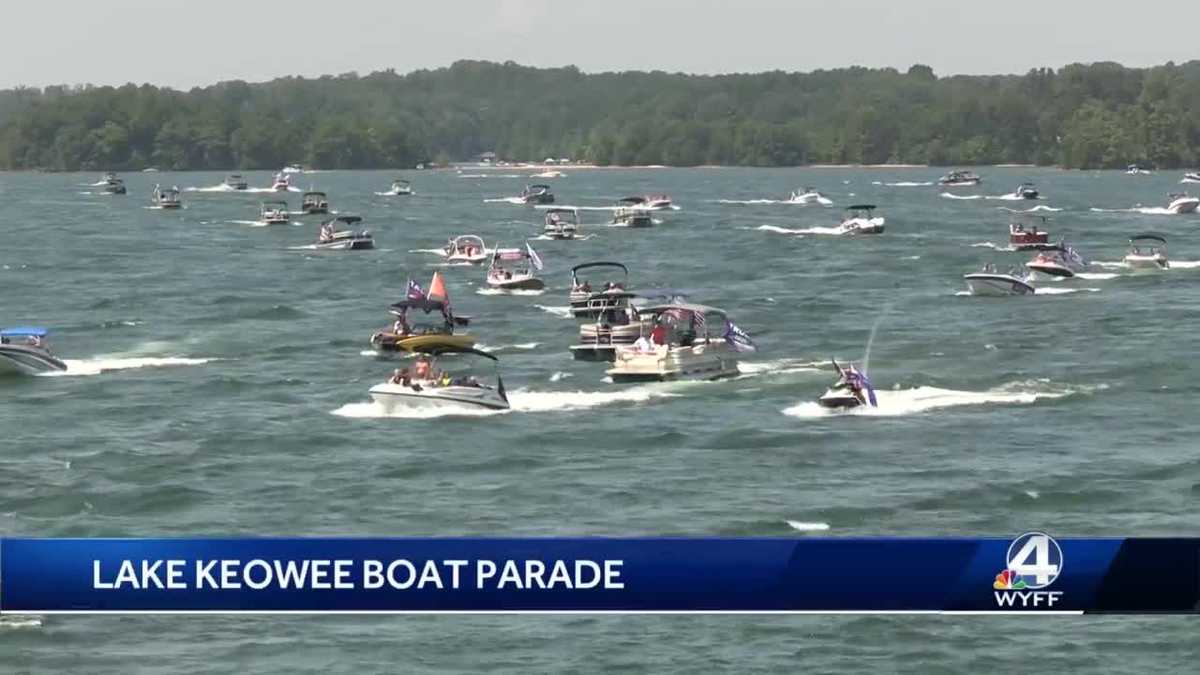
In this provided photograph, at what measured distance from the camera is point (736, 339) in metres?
81.7

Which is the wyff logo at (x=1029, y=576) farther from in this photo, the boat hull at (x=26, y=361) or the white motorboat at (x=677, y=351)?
the boat hull at (x=26, y=361)

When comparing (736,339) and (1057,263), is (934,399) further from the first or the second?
(1057,263)

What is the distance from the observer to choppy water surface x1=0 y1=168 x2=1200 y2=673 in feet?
142

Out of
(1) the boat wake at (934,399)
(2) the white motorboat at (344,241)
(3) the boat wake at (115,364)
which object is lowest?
(2) the white motorboat at (344,241)

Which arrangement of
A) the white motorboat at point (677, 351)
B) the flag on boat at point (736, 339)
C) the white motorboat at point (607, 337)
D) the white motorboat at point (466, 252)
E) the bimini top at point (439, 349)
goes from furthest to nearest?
1. the white motorboat at point (466, 252)
2. the white motorboat at point (607, 337)
3. the flag on boat at point (736, 339)
4. the bimini top at point (439, 349)
5. the white motorboat at point (677, 351)

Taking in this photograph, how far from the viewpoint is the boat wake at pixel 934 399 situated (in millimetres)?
70938

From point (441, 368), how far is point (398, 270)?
53.2 m

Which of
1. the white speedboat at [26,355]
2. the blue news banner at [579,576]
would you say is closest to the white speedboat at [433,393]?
the white speedboat at [26,355]

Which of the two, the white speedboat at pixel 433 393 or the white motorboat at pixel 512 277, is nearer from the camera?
the white speedboat at pixel 433 393

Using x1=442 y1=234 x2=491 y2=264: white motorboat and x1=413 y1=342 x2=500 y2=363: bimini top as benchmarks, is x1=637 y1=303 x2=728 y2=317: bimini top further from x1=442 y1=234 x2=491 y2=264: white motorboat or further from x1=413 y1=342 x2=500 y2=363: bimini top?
x1=442 y1=234 x2=491 y2=264: white motorboat

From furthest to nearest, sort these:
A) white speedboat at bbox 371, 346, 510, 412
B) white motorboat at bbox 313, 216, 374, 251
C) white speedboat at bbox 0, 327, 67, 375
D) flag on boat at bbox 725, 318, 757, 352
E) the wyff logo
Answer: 1. white motorboat at bbox 313, 216, 374, 251
2. white speedboat at bbox 0, 327, 67, 375
3. flag on boat at bbox 725, 318, 757, 352
4. white speedboat at bbox 371, 346, 510, 412
5. the wyff logo

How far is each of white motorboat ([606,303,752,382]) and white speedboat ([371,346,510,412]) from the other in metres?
7.85

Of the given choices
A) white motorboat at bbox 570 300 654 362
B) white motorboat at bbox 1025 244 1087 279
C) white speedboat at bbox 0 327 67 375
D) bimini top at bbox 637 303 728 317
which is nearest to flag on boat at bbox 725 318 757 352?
bimini top at bbox 637 303 728 317

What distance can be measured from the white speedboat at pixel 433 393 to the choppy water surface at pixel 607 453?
2.37 feet
